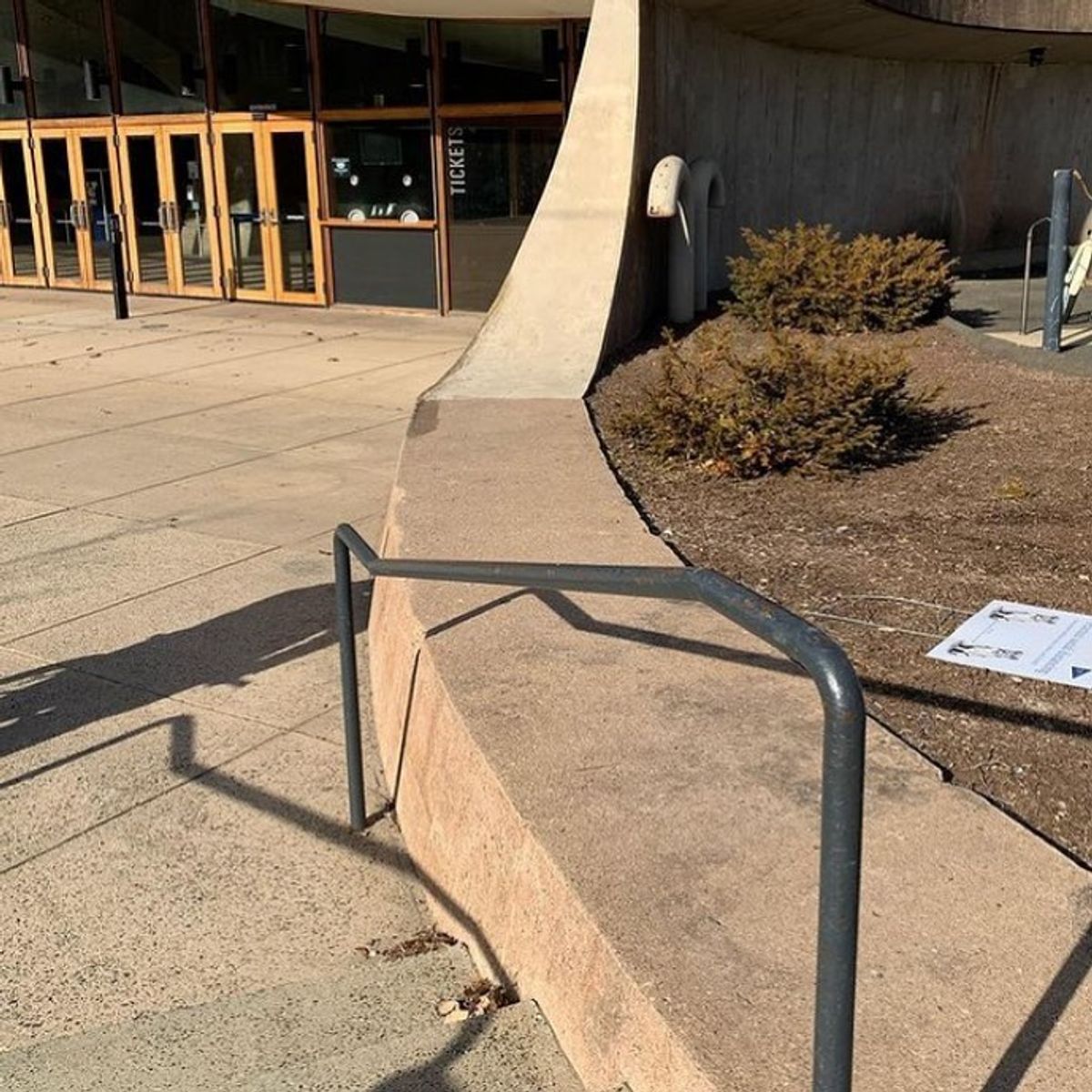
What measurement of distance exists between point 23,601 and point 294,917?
3.26m

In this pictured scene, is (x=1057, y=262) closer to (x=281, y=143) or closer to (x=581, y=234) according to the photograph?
(x=581, y=234)

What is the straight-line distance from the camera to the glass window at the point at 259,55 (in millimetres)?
17047

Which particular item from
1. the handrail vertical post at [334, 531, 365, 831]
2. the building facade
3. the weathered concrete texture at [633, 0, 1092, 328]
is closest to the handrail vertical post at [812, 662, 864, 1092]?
the handrail vertical post at [334, 531, 365, 831]

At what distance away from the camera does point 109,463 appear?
9227 mm

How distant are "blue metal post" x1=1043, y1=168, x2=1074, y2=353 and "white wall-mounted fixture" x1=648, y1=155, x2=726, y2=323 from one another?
9.38 feet

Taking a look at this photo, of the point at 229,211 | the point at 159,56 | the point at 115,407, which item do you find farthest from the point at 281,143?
the point at 115,407

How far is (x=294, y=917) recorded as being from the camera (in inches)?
150

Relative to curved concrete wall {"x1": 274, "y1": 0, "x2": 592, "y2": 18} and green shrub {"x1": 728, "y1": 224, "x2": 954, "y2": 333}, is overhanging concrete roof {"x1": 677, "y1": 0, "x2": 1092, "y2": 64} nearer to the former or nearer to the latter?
curved concrete wall {"x1": 274, "y1": 0, "x2": 592, "y2": 18}

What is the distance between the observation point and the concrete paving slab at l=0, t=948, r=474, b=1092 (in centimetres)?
287

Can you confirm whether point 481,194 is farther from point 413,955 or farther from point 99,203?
point 413,955

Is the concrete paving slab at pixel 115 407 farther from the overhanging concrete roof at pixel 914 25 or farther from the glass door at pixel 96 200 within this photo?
the glass door at pixel 96 200

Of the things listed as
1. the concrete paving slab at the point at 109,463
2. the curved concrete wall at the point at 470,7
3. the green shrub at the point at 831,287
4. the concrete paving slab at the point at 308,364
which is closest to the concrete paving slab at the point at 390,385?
the concrete paving slab at the point at 308,364

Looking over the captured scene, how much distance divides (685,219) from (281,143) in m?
8.37

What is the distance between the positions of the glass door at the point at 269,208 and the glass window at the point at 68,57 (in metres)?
2.68
